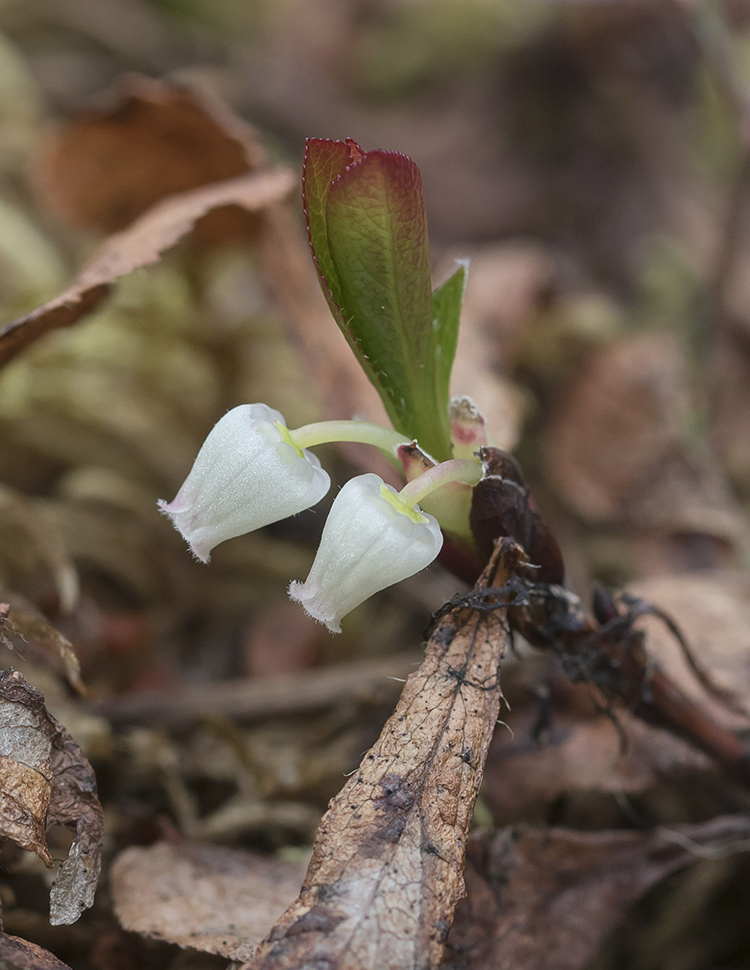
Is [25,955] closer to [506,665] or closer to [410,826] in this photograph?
[410,826]

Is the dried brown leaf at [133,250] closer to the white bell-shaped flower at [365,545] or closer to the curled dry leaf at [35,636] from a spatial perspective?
the curled dry leaf at [35,636]

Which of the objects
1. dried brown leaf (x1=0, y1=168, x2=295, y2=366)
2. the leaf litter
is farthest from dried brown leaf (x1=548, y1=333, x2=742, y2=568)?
dried brown leaf (x1=0, y1=168, x2=295, y2=366)

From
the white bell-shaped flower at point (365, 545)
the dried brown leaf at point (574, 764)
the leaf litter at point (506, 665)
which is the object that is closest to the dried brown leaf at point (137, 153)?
the leaf litter at point (506, 665)

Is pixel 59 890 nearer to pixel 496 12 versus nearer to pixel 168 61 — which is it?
pixel 168 61

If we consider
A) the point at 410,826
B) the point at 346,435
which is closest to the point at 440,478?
the point at 346,435

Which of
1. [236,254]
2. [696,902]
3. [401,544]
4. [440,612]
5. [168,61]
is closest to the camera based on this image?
[401,544]

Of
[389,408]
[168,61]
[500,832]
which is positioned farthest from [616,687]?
[168,61]
